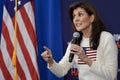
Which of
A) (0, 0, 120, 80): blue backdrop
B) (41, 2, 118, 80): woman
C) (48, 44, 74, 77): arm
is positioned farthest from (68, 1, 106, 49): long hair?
(0, 0, 120, 80): blue backdrop

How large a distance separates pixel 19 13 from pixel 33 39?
0.29 metres

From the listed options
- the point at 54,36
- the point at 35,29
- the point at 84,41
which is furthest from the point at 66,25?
the point at 84,41

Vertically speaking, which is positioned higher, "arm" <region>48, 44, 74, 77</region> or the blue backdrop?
the blue backdrop

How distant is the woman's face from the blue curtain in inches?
37.3

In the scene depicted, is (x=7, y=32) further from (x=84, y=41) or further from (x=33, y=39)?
(x=84, y=41)

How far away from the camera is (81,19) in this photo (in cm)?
192

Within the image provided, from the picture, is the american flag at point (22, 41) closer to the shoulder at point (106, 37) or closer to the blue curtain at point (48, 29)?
the blue curtain at point (48, 29)

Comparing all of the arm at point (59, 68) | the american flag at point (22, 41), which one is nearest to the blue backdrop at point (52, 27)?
the american flag at point (22, 41)

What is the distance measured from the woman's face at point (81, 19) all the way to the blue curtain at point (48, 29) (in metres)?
0.95

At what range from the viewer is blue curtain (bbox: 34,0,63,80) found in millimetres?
2916

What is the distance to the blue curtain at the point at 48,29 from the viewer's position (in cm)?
292

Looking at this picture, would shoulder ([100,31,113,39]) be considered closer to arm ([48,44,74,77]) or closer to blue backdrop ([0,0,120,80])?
arm ([48,44,74,77])

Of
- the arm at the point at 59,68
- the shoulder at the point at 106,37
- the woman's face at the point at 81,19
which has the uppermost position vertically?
the woman's face at the point at 81,19

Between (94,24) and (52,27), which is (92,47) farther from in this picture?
(52,27)
